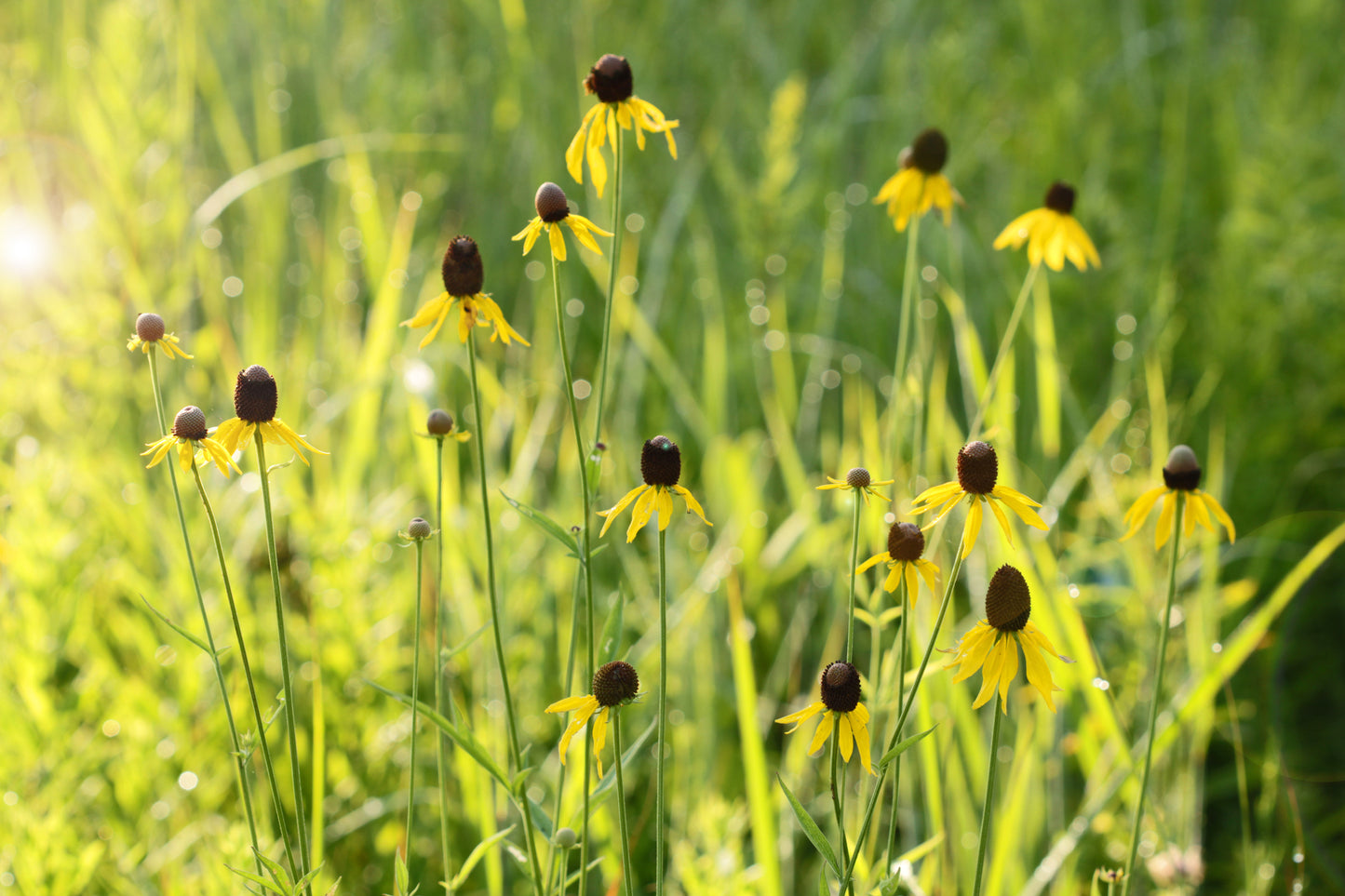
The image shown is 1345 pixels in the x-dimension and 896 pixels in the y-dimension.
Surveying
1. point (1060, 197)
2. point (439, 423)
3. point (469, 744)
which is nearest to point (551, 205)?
point (439, 423)

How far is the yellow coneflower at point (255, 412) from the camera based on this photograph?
965 millimetres

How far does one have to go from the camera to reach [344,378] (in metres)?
2.56

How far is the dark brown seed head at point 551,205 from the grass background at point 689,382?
2.29 ft

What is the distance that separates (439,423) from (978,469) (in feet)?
1.77

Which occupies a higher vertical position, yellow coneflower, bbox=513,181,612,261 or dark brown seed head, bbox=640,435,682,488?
yellow coneflower, bbox=513,181,612,261

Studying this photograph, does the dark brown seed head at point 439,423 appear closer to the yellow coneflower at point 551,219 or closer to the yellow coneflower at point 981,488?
the yellow coneflower at point 551,219

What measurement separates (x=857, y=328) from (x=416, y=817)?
6.20 feet

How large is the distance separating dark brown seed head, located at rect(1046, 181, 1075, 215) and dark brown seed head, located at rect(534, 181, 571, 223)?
0.94m

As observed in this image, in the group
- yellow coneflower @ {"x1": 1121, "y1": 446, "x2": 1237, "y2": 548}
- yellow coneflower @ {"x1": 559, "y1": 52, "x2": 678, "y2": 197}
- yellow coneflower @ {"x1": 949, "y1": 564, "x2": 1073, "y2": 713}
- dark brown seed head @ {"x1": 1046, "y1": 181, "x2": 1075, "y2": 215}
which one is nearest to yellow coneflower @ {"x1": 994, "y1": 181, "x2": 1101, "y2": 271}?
dark brown seed head @ {"x1": 1046, "y1": 181, "x2": 1075, "y2": 215}

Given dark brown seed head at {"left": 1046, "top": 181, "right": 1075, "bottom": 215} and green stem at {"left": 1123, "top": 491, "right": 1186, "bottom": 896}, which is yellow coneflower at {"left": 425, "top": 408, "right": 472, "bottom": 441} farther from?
dark brown seed head at {"left": 1046, "top": 181, "right": 1075, "bottom": 215}

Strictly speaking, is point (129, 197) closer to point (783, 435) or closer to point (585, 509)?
point (783, 435)

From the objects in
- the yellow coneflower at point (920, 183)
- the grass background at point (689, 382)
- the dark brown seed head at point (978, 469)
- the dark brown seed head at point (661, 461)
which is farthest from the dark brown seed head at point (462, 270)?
the yellow coneflower at point (920, 183)

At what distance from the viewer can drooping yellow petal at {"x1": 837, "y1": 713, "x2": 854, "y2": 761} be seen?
2.86ft

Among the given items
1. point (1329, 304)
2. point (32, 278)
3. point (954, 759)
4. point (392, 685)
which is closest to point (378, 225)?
point (32, 278)
